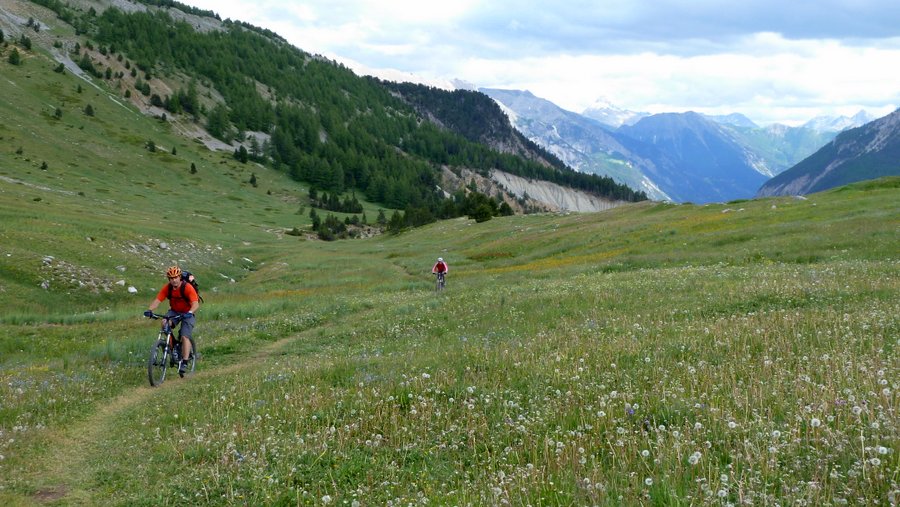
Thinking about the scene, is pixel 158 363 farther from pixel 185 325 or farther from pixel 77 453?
pixel 77 453

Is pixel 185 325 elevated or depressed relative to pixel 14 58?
depressed

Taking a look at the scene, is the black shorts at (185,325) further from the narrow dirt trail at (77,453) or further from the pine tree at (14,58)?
the pine tree at (14,58)

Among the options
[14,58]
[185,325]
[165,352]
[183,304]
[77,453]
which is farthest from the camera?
[14,58]

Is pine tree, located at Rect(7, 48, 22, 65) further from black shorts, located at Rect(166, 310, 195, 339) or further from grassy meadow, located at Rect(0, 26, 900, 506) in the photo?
black shorts, located at Rect(166, 310, 195, 339)

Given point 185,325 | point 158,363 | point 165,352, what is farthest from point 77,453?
point 185,325

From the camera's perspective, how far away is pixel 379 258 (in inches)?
2837

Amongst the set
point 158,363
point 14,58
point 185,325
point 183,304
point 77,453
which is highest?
point 14,58

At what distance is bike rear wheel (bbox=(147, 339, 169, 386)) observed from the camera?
15.4 meters

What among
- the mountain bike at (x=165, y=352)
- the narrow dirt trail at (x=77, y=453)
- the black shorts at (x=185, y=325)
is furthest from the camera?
the black shorts at (x=185, y=325)

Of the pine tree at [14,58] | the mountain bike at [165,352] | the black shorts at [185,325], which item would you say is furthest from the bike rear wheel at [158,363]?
the pine tree at [14,58]

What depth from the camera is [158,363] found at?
15.9 metres

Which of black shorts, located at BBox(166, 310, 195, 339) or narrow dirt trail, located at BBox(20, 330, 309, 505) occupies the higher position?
black shorts, located at BBox(166, 310, 195, 339)

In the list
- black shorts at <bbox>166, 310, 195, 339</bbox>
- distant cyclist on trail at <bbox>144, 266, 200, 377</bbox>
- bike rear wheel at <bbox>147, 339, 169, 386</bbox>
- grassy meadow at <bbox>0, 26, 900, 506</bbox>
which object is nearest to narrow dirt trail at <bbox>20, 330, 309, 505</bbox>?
grassy meadow at <bbox>0, 26, 900, 506</bbox>

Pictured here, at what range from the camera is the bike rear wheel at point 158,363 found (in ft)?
50.5
